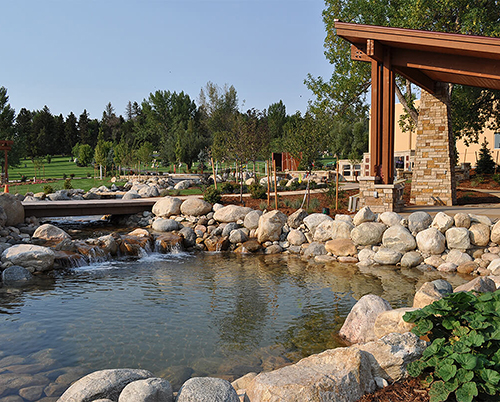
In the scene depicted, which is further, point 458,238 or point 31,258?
point 458,238

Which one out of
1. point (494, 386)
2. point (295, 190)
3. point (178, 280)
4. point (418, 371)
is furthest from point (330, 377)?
point (295, 190)

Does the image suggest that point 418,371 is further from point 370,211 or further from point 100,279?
point 370,211

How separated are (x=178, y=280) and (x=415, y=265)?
6.24m

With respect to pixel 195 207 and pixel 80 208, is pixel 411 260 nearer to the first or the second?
pixel 195 207

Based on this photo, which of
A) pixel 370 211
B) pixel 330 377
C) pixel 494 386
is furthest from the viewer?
pixel 370 211

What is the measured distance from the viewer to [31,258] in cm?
1139

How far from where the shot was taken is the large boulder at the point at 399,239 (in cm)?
1232

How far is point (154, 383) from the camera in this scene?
4.19 metres

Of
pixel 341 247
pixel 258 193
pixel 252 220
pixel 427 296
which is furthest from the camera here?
pixel 258 193

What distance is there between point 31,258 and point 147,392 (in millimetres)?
8714

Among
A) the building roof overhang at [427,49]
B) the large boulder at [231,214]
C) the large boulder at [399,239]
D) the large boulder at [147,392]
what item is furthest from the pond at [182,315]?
the building roof overhang at [427,49]

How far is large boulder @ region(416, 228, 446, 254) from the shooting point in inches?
468

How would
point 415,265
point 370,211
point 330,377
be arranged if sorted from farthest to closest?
point 370,211 < point 415,265 < point 330,377

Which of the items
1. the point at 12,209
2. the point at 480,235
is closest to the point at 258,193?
the point at 12,209
